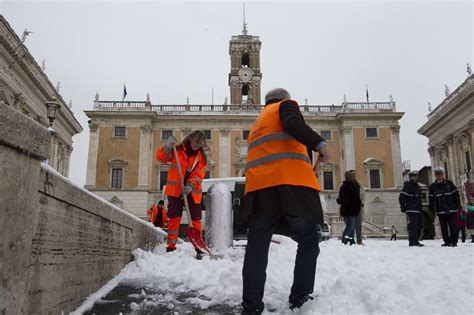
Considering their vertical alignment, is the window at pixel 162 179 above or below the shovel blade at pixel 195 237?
above

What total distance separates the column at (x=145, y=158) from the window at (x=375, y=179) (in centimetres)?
2228

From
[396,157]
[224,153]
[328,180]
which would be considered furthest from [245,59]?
[396,157]

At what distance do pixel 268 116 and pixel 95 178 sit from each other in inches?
1522

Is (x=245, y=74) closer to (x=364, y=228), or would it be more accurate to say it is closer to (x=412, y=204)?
(x=364, y=228)

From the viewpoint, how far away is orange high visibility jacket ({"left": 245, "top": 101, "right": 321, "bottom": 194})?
3320 mm

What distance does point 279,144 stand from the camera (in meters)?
3.46

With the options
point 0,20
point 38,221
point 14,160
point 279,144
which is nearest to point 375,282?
point 279,144

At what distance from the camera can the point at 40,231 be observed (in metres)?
2.53

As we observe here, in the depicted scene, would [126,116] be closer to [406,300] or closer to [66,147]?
[66,147]

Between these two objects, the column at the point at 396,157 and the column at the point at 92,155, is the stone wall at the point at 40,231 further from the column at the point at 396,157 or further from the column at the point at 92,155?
the column at the point at 396,157

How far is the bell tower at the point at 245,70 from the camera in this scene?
157ft

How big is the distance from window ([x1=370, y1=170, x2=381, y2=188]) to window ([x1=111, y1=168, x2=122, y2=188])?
25.0 meters

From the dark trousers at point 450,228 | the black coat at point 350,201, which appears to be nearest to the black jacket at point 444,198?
the dark trousers at point 450,228

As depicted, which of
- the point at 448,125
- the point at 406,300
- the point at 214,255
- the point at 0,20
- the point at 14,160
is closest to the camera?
the point at 14,160
